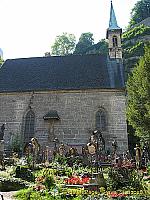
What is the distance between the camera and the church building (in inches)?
966

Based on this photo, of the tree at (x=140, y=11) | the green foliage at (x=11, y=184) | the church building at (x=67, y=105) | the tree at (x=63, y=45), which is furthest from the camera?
the tree at (x=140, y=11)

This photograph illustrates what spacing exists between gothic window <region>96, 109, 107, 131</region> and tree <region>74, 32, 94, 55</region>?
3649 centimetres

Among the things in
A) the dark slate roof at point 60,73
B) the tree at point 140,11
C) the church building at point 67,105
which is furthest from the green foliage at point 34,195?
the tree at point 140,11

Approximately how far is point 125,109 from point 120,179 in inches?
575

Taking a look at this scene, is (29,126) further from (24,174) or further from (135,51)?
(135,51)

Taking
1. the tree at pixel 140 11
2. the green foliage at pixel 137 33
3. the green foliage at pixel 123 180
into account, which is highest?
the tree at pixel 140 11

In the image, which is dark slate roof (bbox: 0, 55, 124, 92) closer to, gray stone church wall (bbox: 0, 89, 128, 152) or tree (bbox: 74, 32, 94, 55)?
gray stone church wall (bbox: 0, 89, 128, 152)

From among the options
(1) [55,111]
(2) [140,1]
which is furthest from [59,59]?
(2) [140,1]

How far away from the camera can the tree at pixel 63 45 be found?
60406mm

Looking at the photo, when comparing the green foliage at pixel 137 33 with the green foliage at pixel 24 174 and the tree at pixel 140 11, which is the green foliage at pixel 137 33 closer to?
the tree at pixel 140 11

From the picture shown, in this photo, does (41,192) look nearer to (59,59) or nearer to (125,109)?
(125,109)

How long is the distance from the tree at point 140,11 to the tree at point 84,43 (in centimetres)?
1060

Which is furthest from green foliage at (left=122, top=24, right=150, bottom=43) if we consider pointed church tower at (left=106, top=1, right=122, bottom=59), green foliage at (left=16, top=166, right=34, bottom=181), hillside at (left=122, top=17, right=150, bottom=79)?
green foliage at (left=16, top=166, right=34, bottom=181)

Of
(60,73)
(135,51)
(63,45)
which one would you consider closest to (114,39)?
(60,73)
